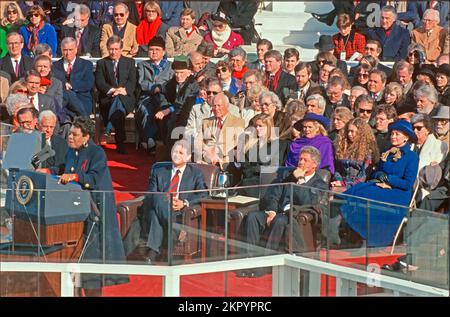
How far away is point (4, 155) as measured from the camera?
61.4ft

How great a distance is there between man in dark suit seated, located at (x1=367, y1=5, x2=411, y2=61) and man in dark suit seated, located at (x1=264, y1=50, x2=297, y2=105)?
1.91 meters

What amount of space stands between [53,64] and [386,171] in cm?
555

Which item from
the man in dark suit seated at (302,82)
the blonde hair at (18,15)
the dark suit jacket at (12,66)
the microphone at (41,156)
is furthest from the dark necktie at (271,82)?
the blonde hair at (18,15)

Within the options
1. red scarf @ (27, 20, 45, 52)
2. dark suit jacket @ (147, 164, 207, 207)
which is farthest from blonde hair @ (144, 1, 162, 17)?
dark suit jacket @ (147, 164, 207, 207)

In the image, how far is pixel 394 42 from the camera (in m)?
22.9

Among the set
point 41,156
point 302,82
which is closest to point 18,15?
point 302,82

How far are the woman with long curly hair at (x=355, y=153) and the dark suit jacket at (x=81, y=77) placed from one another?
4.19 m

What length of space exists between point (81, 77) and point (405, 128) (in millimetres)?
5174

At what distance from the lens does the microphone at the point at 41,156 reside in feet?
61.4

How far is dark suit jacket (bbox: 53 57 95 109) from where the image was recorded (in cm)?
2214

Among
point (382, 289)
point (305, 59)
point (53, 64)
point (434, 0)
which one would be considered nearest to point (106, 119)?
point (53, 64)

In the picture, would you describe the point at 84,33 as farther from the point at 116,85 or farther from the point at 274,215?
the point at 274,215
